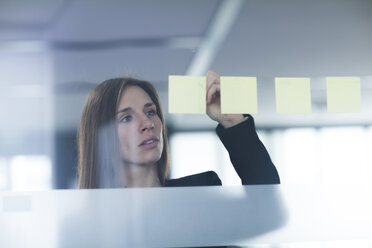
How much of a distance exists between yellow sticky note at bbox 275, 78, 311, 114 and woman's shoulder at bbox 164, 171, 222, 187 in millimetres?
242

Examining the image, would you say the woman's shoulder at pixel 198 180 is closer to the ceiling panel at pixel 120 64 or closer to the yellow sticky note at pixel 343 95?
the ceiling panel at pixel 120 64

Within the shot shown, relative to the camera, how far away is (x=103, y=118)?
1.03 meters

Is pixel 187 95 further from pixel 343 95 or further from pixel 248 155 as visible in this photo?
pixel 343 95

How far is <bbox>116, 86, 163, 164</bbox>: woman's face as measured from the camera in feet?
3.42

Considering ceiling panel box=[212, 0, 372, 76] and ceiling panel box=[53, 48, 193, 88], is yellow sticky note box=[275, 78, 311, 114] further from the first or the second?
ceiling panel box=[53, 48, 193, 88]

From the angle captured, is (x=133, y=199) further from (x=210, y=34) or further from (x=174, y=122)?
(x=210, y=34)

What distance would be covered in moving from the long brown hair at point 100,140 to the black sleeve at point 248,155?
0.61 feet

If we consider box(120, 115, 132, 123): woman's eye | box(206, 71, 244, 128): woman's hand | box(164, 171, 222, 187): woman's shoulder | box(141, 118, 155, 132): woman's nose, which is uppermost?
box(206, 71, 244, 128): woman's hand

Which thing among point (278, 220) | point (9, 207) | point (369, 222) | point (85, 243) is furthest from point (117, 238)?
point (369, 222)

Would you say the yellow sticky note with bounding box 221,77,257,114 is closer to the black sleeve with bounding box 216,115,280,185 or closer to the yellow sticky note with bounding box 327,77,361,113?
the black sleeve with bounding box 216,115,280,185

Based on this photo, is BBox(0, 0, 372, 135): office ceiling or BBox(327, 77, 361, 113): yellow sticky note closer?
BBox(0, 0, 372, 135): office ceiling

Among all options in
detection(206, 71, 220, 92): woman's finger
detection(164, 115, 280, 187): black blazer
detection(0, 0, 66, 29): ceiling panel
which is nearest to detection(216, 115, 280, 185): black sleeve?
detection(164, 115, 280, 187): black blazer

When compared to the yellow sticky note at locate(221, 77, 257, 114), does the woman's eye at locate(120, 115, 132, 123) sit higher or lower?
lower

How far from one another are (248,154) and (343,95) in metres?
0.31
